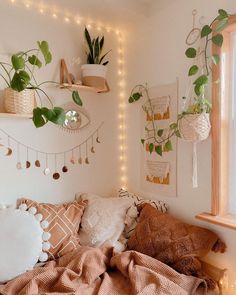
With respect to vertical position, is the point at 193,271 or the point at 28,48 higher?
the point at 28,48

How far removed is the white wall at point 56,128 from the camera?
2.03 metres

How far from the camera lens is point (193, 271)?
→ 5.58ft

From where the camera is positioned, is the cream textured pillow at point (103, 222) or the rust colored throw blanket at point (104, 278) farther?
the cream textured pillow at point (103, 222)

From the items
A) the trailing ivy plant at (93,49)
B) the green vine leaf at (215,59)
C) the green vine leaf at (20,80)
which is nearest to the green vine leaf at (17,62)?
the green vine leaf at (20,80)

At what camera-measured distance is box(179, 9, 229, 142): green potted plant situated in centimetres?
168

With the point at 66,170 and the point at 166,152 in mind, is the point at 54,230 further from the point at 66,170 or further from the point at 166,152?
the point at 166,152

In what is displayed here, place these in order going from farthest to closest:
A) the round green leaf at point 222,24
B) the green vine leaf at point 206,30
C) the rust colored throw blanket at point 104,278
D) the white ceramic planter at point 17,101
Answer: the white ceramic planter at point 17,101
the green vine leaf at point 206,30
the round green leaf at point 222,24
the rust colored throw blanket at point 104,278

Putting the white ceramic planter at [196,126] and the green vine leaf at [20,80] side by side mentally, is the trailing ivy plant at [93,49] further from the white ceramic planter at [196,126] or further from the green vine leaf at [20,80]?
the white ceramic planter at [196,126]

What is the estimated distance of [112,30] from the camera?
254cm

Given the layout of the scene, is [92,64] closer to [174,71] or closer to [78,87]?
[78,87]

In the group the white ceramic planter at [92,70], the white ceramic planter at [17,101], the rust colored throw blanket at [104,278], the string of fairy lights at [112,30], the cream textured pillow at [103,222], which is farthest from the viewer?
the white ceramic planter at [92,70]

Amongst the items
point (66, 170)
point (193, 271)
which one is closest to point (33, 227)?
point (66, 170)

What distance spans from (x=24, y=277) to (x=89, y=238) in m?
0.53

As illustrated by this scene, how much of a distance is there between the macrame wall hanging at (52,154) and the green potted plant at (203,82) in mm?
897
